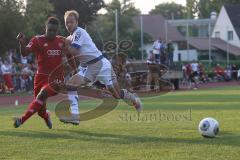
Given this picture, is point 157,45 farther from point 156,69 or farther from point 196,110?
point 196,110

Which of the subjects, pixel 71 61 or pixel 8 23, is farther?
pixel 8 23

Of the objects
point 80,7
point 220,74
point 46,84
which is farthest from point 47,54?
point 80,7

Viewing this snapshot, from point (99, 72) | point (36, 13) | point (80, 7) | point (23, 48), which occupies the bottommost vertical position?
point (99, 72)

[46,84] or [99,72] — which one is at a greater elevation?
[99,72]

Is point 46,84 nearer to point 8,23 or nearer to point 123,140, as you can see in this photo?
point 123,140

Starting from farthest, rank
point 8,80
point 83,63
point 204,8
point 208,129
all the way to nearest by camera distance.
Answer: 1. point 204,8
2. point 8,80
3. point 83,63
4. point 208,129

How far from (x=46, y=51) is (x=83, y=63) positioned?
928 mm

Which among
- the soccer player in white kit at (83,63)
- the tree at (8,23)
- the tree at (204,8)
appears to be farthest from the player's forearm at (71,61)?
the tree at (204,8)

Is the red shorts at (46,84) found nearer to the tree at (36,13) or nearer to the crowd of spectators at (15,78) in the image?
the crowd of spectators at (15,78)

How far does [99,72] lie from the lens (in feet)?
38.2

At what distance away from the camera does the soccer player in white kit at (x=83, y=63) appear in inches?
436

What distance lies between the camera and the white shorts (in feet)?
38.0

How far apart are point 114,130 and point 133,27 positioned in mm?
74718

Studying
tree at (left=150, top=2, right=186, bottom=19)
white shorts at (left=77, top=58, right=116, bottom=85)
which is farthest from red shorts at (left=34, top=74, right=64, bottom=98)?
tree at (left=150, top=2, right=186, bottom=19)
